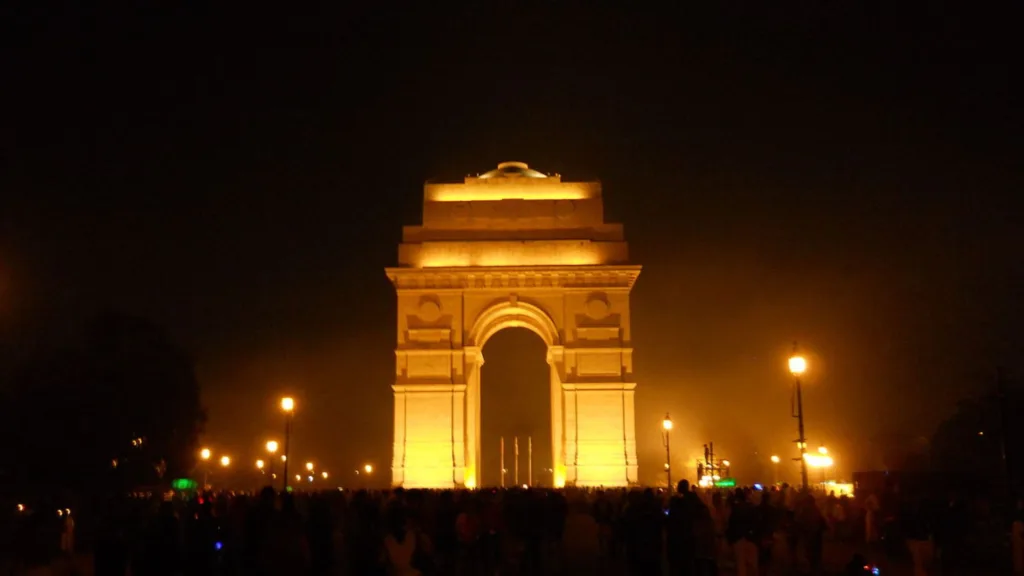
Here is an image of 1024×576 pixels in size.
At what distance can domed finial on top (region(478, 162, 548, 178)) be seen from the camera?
47728mm

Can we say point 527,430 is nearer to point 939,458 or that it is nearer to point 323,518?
point 939,458

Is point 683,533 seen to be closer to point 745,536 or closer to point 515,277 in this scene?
point 745,536

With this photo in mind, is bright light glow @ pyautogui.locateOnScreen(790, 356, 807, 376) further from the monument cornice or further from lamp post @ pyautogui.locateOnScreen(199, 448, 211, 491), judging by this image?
lamp post @ pyautogui.locateOnScreen(199, 448, 211, 491)

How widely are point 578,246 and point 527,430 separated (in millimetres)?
29541

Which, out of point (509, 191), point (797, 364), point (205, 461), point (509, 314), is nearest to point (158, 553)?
point (797, 364)

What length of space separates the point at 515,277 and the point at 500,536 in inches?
1056

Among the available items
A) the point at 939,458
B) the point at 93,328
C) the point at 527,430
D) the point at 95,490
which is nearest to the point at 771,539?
the point at 95,490

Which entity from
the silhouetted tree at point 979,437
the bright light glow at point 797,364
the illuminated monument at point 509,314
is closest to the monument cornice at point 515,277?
the illuminated monument at point 509,314

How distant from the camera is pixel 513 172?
48875mm

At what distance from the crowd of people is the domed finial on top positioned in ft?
93.4

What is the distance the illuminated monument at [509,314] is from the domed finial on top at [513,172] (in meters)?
1.82

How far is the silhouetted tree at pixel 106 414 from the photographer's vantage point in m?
34.3

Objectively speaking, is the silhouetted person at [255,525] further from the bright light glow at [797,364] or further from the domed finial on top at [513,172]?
the domed finial on top at [513,172]

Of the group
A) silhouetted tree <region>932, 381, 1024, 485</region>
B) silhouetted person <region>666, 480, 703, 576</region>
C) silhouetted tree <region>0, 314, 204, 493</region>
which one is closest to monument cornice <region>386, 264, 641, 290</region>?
silhouetted tree <region>0, 314, 204, 493</region>
